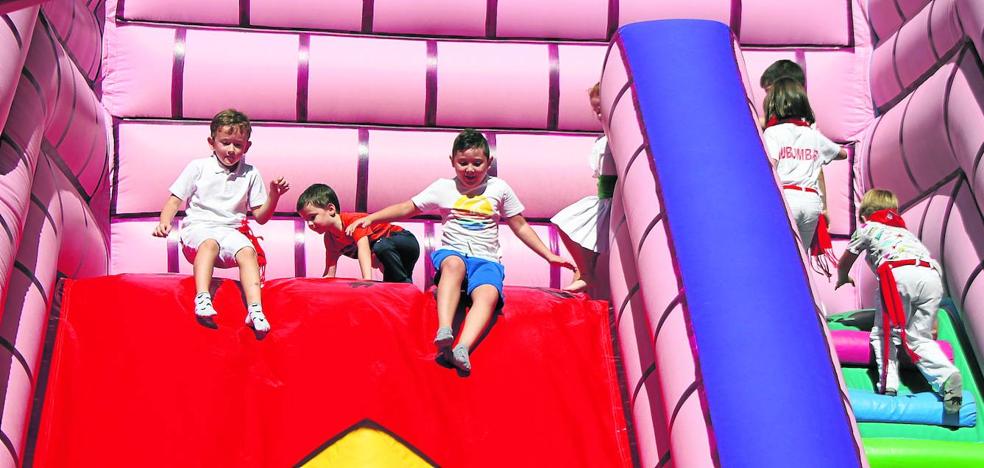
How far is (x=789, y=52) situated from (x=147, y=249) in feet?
7.15

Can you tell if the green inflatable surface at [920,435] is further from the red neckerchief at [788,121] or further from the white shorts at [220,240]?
the white shorts at [220,240]

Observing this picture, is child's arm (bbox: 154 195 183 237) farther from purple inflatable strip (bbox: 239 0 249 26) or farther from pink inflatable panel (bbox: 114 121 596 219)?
purple inflatable strip (bbox: 239 0 249 26)

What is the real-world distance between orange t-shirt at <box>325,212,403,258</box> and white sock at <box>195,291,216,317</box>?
2.46 ft

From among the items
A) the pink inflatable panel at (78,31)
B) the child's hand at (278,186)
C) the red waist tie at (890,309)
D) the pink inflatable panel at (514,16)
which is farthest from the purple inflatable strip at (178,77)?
the red waist tie at (890,309)

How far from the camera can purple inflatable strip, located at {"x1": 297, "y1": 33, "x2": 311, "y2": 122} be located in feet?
12.9

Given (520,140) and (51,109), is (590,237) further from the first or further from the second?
(51,109)

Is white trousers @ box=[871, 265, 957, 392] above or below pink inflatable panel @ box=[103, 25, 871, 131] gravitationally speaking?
below

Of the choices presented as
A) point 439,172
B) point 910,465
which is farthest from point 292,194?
point 910,465

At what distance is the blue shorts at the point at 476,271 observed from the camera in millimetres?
2977

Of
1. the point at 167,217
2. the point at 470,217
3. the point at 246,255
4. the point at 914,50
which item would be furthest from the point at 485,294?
the point at 914,50

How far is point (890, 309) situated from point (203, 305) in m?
1.63

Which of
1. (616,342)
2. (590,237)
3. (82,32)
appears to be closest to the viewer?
(616,342)

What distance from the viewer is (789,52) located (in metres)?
4.10

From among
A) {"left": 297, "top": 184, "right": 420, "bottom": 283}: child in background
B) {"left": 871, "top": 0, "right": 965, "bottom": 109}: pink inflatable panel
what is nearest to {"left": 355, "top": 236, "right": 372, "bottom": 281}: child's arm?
{"left": 297, "top": 184, "right": 420, "bottom": 283}: child in background
